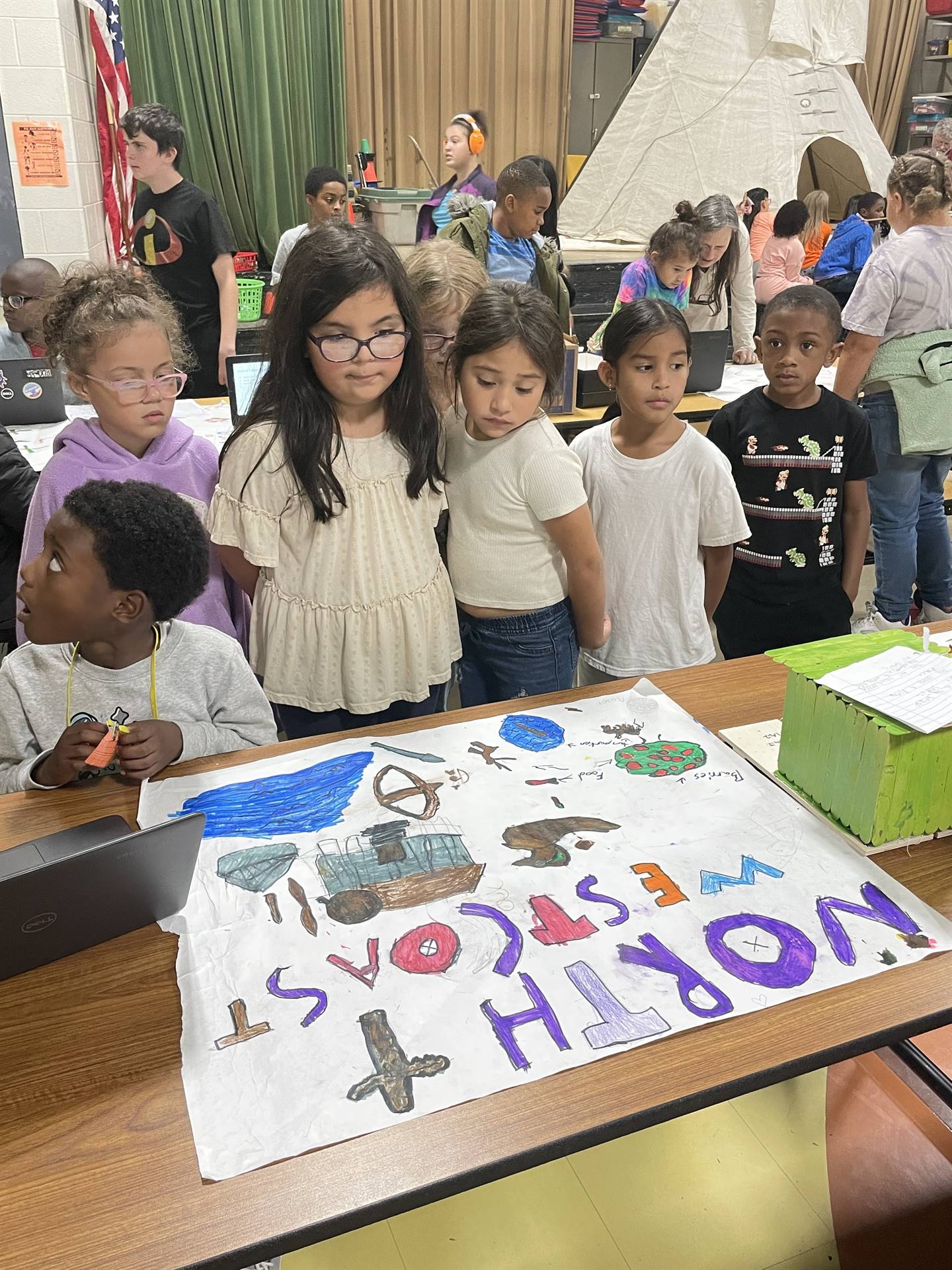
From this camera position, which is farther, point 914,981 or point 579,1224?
point 579,1224

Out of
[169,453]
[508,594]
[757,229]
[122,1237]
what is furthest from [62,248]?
[122,1237]

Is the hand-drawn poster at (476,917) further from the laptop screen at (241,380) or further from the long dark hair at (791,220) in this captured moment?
the long dark hair at (791,220)

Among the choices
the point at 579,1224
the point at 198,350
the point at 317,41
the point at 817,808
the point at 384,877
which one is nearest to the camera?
the point at 384,877

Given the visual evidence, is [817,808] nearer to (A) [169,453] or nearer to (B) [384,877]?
(B) [384,877]

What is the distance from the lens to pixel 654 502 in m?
1.66

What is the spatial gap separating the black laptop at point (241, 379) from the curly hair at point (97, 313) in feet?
1.73

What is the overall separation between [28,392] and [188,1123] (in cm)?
246

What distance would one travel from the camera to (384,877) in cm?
100

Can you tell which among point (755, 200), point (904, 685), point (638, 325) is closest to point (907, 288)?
point (638, 325)

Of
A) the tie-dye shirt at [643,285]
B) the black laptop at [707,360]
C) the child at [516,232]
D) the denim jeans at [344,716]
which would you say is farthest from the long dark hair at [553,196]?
the denim jeans at [344,716]

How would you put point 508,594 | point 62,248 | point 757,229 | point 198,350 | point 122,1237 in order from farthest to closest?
point 757,229, point 62,248, point 198,350, point 508,594, point 122,1237

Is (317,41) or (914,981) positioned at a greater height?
(317,41)

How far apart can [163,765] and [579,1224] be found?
89 centimetres

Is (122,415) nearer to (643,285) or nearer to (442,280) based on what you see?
(442,280)
